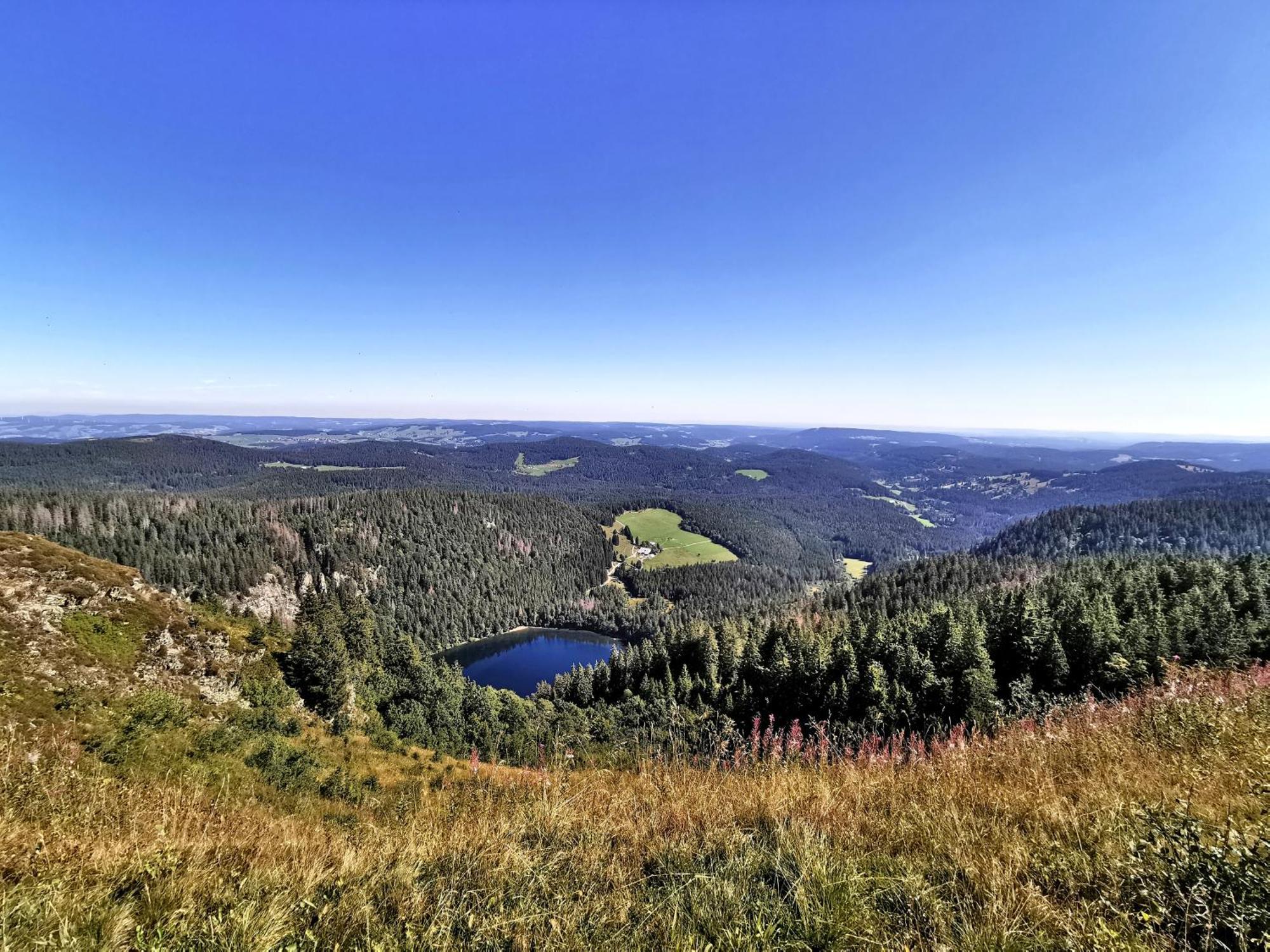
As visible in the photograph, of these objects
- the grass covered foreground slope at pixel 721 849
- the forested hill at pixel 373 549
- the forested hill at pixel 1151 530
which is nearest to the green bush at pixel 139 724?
the grass covered foreground slope at pixel 721 849

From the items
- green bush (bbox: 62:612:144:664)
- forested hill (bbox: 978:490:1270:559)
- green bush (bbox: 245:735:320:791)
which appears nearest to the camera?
green bush (bbox: 245:735:320:791)

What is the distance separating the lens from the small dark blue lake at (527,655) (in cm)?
11150

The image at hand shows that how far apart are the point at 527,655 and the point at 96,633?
101128 mm

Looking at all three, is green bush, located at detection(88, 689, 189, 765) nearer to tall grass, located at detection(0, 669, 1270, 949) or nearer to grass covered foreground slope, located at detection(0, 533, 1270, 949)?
grass covered foreground slope, located at detection(0, 533, 1270, 949)

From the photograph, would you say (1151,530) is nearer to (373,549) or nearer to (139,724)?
(139,724)

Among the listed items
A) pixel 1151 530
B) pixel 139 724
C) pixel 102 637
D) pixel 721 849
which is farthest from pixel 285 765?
pixel 1151 530

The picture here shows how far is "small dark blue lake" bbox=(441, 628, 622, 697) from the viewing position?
111500 millimetres

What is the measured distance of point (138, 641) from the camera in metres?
35.6

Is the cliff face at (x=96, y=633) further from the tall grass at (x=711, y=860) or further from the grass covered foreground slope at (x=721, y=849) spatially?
the tall grass at (x=711, y=860)

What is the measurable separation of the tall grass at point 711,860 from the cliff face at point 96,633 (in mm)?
33079

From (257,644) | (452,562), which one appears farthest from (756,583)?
(257,644)

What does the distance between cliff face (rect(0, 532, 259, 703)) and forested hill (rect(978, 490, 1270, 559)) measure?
564ft

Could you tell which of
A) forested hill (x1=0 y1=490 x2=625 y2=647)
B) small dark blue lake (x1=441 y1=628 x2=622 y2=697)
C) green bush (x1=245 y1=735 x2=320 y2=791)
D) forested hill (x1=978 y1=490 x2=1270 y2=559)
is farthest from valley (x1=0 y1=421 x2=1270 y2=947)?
forested hill (x1=978 y1=490 x2=1270 y2=559)

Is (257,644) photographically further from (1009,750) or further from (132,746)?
(1009,750)
